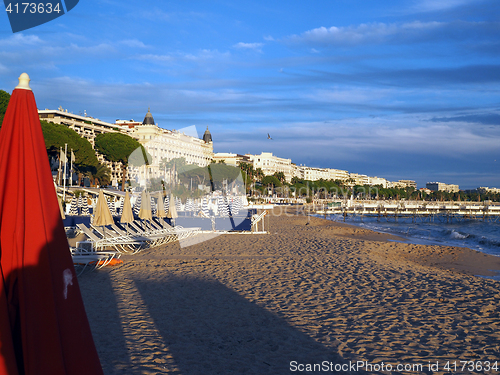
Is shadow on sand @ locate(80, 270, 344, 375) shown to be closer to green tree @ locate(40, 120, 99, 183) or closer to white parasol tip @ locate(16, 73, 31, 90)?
white parasol tip @ locate(16, 73, 31, 90)

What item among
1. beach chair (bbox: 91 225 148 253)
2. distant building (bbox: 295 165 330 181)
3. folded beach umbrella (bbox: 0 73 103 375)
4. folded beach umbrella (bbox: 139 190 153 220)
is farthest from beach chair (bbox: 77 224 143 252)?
distant building (bbox: 295 165 330 181)

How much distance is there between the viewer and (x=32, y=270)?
2.32m

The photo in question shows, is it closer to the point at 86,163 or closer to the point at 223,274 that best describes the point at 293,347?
the point at 223,274

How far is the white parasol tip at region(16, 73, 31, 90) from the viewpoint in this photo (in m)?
2.54

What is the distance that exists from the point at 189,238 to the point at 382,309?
34.7ft

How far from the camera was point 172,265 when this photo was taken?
10102 mm

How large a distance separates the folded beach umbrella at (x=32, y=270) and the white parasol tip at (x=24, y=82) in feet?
0.22

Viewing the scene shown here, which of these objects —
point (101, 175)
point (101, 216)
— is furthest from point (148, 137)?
point (101, 216)

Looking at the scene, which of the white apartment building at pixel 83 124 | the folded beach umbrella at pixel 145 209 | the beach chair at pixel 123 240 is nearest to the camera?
the beach chair at pixel 123 240

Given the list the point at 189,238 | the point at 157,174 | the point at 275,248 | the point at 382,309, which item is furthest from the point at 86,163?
the point at 382,309

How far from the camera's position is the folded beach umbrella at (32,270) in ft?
7.56

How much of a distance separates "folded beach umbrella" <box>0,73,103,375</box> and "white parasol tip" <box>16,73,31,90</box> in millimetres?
68

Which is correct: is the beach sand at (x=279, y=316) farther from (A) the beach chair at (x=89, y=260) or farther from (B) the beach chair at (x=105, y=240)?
(B) the beach chair at (x=105, y=240)

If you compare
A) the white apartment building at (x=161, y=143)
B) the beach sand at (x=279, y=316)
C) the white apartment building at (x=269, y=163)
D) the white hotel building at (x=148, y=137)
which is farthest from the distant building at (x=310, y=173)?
the beach sand at (x=279, y=316)
